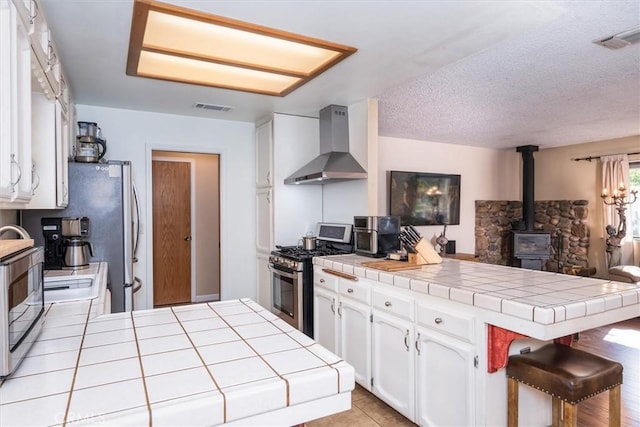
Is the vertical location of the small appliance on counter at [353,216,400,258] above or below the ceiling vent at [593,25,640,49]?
below

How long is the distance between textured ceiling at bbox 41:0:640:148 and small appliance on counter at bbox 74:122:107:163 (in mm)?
314

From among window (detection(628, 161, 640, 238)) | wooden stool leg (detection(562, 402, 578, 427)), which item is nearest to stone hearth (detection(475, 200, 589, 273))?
window (detection(628, 161, 640, 238))

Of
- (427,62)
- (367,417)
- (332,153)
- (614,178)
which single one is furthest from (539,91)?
(614,178)

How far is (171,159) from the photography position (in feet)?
16.3

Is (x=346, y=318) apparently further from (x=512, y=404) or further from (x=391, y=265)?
(x=512, y=404)

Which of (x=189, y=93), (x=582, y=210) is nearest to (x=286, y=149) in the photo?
(x=189, y=93)

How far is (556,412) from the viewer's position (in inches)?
75.5

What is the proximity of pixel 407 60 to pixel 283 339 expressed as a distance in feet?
6.84

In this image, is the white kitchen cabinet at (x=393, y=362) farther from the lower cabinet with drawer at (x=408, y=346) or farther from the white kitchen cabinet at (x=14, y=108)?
the white kitchen cabinet at (x=14, y=108)

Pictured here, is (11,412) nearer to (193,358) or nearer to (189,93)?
(193,358)

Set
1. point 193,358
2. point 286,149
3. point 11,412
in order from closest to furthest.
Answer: point 11,412 < point 193,358 < point 286,149

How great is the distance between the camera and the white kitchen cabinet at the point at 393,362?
215 centimetres

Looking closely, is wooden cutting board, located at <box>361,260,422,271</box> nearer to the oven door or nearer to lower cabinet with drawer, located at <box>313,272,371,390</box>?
lower cabinet with drawer, located at <box>313,272,371,390</box>

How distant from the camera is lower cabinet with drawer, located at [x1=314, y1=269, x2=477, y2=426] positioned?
1.85 m
